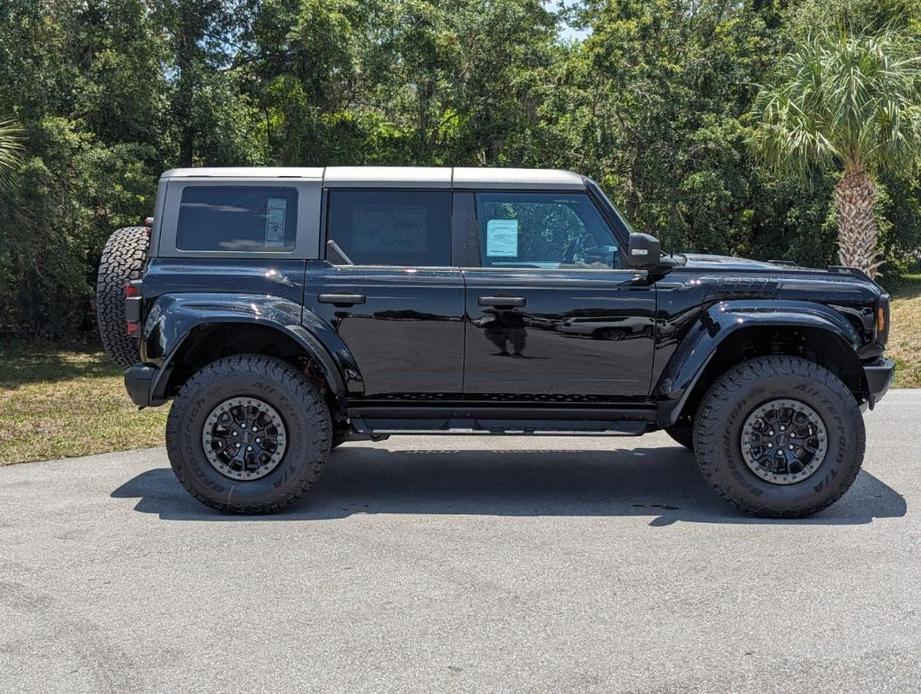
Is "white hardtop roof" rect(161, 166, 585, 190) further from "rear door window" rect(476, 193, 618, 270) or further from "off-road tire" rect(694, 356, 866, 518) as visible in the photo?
"off-road tire" rect(694, 356, 866, 518)

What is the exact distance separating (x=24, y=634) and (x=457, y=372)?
2728 mm

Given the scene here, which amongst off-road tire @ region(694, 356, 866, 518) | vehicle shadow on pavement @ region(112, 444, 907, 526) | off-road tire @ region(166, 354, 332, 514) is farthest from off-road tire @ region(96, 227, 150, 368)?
off-road tire @ region(694, 356, 866, 518)

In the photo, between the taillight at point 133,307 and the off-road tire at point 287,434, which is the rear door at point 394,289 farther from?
the taillight at point 133,307

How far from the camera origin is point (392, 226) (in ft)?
20.2

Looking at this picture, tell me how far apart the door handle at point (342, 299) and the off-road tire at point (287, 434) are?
A: 483 millimetres

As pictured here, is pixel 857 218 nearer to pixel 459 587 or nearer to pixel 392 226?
pixel 392 226

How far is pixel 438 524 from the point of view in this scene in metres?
5.78

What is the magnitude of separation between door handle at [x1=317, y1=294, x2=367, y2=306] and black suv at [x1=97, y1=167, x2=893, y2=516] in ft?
0.04

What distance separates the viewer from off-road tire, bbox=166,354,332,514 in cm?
585

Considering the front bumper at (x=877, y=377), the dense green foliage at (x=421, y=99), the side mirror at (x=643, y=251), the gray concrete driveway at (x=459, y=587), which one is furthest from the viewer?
the dense green foliage at (x=421, y=99)

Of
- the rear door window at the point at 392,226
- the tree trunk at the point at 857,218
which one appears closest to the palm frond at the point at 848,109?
the tree trunk at the point at 857,218

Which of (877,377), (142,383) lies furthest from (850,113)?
(142,383)

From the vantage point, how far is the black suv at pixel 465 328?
584 centimetres

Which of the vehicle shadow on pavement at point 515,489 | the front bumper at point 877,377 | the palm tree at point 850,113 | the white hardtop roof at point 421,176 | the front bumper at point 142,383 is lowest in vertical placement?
the vehicle shadow on pavement at point 515,489
